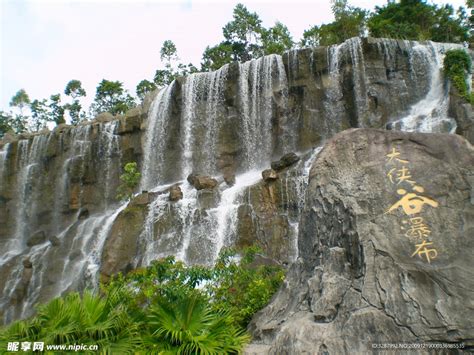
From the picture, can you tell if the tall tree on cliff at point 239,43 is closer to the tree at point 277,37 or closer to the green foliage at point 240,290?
the tree at point 277,37

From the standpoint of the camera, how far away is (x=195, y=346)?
5168 millimetres

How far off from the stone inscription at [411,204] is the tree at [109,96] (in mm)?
35037

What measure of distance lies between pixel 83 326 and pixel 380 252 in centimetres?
367

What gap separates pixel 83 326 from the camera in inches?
214

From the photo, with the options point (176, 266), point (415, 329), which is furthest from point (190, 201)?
point (415, 329)

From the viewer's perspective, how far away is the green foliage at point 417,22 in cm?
2441

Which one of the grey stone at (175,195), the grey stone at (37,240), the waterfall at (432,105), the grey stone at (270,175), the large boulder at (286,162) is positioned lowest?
the grey stone at (37,240)

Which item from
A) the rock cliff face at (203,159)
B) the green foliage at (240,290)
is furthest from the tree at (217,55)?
the green foliage at (240,290)

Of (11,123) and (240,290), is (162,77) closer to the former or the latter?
(11,123)

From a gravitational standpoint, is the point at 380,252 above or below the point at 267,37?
below

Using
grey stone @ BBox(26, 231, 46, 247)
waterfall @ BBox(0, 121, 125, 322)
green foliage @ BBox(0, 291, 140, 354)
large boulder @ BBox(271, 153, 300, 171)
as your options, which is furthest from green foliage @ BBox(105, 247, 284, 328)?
grey stone @ BBox(26, 231, 46, 247)

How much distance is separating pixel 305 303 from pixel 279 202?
8.34 m

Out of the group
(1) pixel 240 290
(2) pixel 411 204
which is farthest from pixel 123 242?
(2) pixel 411 204

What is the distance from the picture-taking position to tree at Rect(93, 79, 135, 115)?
38.9 m
